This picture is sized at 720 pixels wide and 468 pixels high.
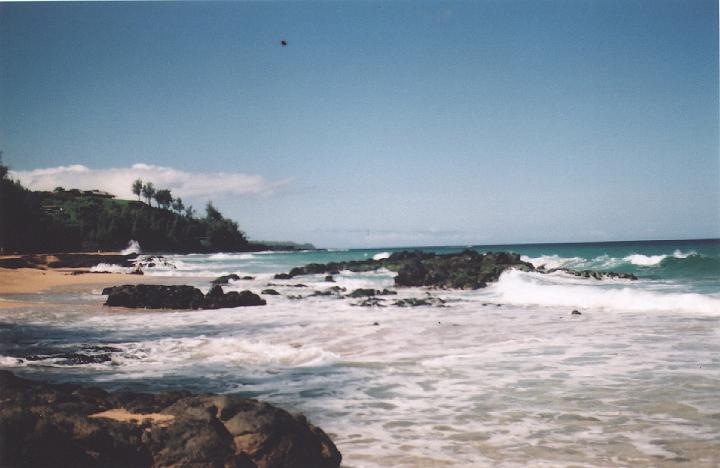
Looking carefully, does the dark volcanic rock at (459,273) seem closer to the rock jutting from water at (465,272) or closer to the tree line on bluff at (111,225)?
the rock jutting from water at (465,272)

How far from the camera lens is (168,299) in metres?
18.4

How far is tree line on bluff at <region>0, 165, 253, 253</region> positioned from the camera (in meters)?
36.2

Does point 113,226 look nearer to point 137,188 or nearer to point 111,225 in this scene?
point 111,225

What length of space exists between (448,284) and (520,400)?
2094 cm

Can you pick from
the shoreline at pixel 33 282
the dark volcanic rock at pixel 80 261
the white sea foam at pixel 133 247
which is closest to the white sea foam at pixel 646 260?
the shoreline at pixel 33 282

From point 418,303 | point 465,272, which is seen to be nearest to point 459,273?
point 465,272

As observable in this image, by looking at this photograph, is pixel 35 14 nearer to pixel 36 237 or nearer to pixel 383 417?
pixel 383 417

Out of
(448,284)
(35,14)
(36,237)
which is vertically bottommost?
(448,284)

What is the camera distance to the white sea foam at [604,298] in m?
17.3

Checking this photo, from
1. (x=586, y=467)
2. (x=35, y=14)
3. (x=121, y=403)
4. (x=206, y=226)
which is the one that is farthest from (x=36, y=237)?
(x=206, y=226)

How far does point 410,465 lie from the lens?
16.0ft

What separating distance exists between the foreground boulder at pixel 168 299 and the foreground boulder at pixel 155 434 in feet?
43.7

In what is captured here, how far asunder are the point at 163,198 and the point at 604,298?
109 meters

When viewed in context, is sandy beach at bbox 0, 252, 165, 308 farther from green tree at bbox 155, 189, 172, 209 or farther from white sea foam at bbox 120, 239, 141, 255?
green tree at bbox 155, 189, 172, 209
